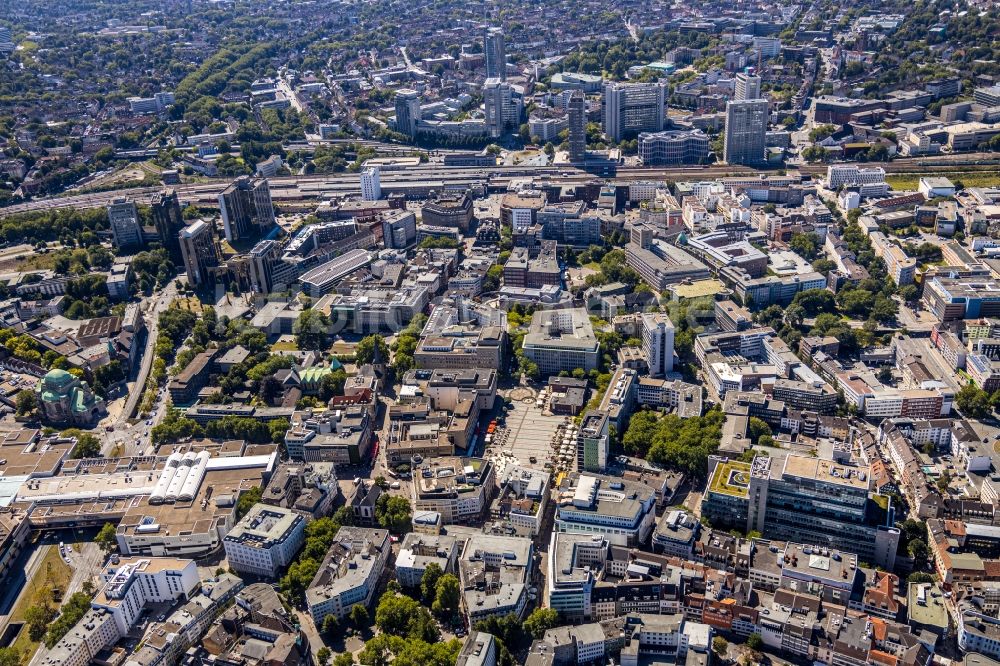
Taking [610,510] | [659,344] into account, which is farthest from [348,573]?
[659,344]

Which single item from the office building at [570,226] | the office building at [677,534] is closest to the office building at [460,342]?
the office building at [570,226]

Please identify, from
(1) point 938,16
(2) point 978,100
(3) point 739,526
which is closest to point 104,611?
(3) point 739,526

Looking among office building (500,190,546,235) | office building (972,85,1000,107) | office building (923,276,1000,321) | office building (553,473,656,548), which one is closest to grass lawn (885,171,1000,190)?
office building (972,85,1000,107)

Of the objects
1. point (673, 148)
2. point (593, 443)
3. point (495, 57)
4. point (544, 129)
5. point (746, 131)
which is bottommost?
point (593, 443)

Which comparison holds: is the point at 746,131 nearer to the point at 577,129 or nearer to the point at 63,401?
the point at 577,129

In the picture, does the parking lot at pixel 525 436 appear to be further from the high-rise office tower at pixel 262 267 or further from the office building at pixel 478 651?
the high-rise office tower at pixel 262 267

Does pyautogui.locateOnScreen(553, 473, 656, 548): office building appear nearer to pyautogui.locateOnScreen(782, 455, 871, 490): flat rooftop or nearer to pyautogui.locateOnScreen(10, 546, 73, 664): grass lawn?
pyautogui.locateOnScreen(782, 455, 871, 490): flat rooftop

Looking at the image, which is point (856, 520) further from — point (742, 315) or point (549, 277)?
point (549, 277)
